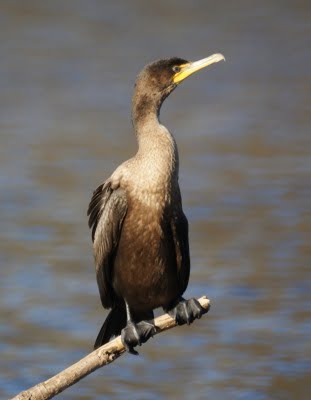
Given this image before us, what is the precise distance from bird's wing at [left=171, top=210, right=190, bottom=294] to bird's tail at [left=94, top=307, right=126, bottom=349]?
0.40 meters

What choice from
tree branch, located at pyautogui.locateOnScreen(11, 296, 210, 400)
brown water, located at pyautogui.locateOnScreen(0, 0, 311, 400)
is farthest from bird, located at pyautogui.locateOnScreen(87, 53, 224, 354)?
brown water, located at pyautogui.locateOnScreen(0, 0, 311, 400)

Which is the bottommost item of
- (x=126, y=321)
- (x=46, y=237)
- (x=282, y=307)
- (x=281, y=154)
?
(x=126, y=321)

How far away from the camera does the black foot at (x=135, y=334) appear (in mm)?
6324

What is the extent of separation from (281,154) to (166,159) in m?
6.44

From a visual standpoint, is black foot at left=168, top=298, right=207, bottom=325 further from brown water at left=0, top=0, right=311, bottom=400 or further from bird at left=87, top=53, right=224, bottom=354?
brown water at left=0, top=0, right=311, bottom=400

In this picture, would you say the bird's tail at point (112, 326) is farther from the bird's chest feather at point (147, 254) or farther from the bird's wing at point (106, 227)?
the bird's chest feather at point (147, 254)

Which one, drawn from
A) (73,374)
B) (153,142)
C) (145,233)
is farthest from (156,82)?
A: (73,374)

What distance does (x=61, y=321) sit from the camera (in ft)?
31.6

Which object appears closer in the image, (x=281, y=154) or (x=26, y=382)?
(x=26, y=382)

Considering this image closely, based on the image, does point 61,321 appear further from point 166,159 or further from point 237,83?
point 237,83

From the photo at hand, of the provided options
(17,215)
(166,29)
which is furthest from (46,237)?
(166,29)

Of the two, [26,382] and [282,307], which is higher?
[282,307]

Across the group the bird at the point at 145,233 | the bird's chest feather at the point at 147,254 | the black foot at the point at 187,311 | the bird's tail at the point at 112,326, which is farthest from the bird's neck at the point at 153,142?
the bird's tail at the point at 112,326

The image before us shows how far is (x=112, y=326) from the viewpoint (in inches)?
265
